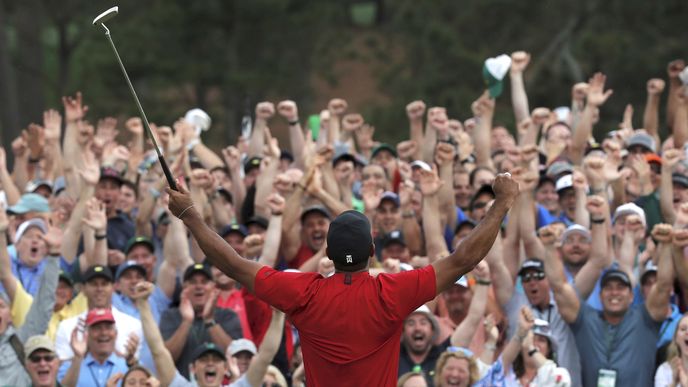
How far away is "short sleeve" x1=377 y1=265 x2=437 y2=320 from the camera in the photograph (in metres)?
7.85

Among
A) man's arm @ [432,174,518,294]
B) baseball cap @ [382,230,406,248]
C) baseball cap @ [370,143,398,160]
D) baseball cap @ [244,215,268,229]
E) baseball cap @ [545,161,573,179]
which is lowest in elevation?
man's arm @ [432,174,518,294]

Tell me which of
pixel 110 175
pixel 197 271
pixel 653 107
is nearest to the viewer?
pixel 197 271

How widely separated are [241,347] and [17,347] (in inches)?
59.9

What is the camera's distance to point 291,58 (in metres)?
35.7

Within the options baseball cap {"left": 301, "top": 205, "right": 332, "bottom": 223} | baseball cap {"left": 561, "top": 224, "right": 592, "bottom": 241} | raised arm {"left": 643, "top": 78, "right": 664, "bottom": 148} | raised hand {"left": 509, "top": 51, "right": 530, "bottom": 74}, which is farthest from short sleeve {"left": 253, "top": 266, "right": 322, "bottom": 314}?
raised hand {"left": 509, "top": 51, "right": 530, "bottom": 74}

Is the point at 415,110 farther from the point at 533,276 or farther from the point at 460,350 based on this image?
the point at 460,350

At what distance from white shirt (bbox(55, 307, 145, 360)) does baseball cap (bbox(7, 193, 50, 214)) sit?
5.61 feet

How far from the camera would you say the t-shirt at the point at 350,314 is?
7855mm

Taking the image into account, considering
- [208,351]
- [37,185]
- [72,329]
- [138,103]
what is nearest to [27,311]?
[72,329]

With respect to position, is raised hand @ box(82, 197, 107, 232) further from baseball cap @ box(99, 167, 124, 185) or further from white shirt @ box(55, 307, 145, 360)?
baseball cap @ box(99, 167, 124, 185)

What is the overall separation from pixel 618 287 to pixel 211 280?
9.43 feet

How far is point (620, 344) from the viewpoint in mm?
11633

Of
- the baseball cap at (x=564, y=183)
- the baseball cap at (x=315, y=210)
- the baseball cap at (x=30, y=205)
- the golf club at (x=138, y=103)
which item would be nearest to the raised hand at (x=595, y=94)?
the baseball cap at (x=564, y=183)

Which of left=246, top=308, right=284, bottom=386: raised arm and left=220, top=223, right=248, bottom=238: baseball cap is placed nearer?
left=246, top=308, right=284, bottom=386: raised arm
